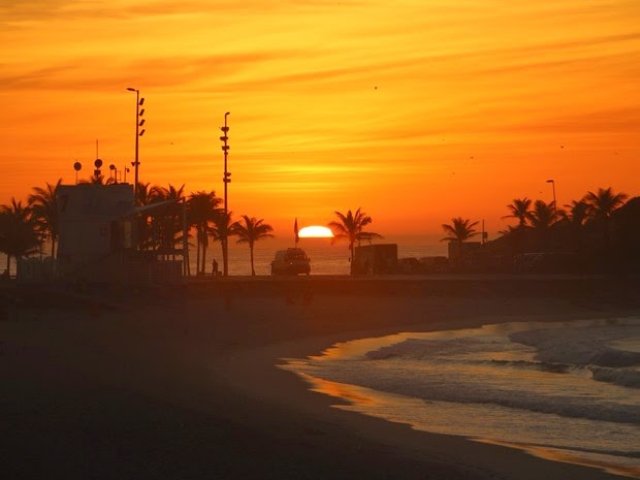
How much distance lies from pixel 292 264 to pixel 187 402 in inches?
2081

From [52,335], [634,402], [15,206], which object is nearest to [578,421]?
[634,402]

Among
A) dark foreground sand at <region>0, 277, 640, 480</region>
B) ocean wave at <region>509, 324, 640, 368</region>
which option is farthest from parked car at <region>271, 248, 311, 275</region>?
ocean wave at <region>509, 324, 640, 368</region>

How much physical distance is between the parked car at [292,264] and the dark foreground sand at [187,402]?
2583 centimetres

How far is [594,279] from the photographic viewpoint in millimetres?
59500

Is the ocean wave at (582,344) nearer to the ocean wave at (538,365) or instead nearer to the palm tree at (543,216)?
the ocean wave at (538,365)

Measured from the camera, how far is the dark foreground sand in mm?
11562

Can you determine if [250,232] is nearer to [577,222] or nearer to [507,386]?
[577,222]

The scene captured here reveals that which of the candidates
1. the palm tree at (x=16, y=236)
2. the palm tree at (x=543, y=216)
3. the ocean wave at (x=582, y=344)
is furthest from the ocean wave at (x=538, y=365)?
the palm tree at (x=543, y=216)

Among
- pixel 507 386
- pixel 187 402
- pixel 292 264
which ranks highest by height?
pixel 292 264

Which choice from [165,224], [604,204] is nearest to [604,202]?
[604,204]

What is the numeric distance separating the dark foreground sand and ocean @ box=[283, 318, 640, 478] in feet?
2.89

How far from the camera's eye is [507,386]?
2147cm

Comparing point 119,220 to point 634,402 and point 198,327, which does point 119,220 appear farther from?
point 634,402

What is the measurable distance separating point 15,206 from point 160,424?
5739cm
